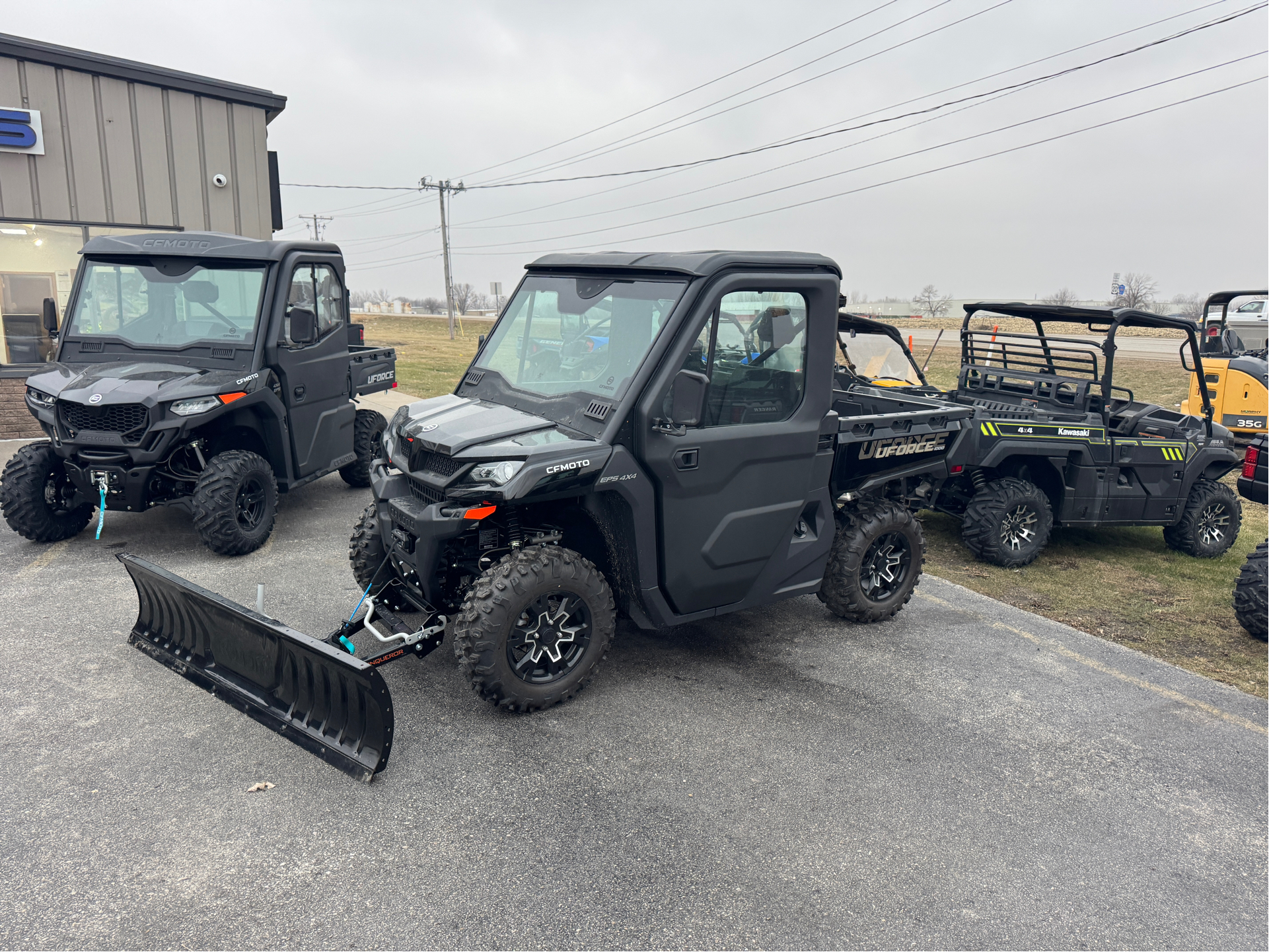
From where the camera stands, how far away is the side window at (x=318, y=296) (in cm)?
752

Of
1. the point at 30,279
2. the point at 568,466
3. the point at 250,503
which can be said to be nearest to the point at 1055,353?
the point at 568,466

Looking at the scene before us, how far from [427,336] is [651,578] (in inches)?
1632

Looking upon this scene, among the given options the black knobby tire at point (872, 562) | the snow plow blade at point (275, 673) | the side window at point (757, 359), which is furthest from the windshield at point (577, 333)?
the black knobby tire at point (872, 562)

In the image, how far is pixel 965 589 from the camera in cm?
678

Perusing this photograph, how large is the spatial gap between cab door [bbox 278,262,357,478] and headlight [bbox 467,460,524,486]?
402cm

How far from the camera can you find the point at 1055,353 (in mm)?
8930

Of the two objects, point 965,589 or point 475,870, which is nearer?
point 475,870

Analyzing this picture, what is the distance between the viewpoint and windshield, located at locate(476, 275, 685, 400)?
448 centimetres

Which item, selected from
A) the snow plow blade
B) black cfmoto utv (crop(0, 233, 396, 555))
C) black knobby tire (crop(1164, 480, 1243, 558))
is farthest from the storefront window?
black knobby tire (crop(1164, 480, 1243, 558))

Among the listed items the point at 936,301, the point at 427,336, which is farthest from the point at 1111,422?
the point at 936,301

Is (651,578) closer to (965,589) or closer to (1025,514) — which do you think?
(965,589)

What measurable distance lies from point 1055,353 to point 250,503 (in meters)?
7.96

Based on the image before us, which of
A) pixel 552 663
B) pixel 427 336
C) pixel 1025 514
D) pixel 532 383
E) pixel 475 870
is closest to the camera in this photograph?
pixel 475 870

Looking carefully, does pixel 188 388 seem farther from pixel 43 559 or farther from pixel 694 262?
pixel 694 262
